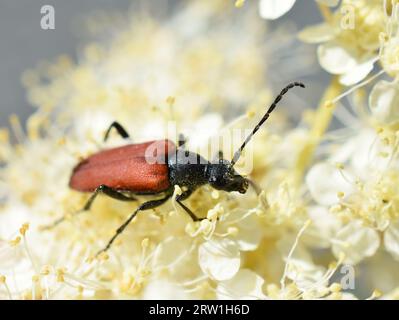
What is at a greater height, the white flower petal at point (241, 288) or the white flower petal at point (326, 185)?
the white flower petal at point (326, 185)

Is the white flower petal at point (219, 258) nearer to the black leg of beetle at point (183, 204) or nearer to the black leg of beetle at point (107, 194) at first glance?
the black leg of beetle at point (183, 204)

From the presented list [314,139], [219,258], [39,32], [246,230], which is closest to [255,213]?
[246,230]

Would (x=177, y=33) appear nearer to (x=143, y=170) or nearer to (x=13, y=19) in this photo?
(x=13, y=19)

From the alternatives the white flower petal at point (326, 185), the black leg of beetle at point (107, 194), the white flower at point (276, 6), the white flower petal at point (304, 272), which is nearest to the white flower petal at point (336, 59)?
the white flower at point (276, 6)

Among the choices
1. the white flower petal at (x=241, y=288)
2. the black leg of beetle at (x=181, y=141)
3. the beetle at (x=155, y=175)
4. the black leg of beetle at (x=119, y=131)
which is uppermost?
the black leg of beetle at (x=119, y=131)

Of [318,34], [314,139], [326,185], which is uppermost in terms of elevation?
[318,34]

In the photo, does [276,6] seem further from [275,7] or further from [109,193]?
[109,193]
